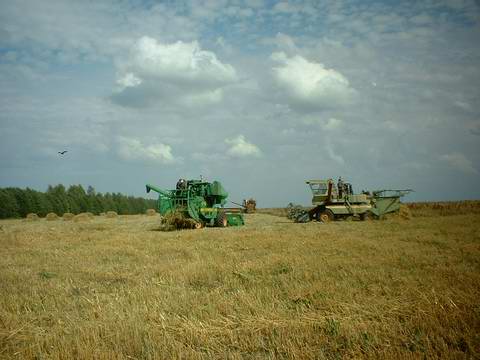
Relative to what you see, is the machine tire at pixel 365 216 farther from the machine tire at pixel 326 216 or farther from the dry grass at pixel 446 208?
the dry grass at pixel 446 208

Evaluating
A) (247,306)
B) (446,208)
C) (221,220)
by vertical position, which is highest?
(446,208)

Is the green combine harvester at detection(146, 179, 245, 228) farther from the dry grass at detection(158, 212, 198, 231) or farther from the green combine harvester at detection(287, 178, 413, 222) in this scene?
the green combine harvester at detection(287, 178, 413, 222)

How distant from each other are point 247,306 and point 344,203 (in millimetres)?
20890

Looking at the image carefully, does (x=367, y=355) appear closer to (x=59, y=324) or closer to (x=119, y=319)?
(x=119, y=319)

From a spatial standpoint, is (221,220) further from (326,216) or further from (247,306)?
(247,306)

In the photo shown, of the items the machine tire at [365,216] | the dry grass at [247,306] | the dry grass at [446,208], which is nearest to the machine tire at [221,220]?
the machine tire at [365,216]

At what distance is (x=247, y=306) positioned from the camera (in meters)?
4.78

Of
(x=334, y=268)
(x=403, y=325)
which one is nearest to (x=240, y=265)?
(x=334, y=268)

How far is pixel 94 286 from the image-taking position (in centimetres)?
634

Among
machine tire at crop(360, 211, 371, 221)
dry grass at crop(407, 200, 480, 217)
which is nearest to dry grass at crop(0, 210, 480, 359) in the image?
machine tire at crop(360, 211, 371, 221)

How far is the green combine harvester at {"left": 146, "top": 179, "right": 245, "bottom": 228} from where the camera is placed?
66.5 ft

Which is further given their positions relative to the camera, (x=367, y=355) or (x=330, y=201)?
(x=330, y=201)

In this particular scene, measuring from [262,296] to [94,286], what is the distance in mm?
2971

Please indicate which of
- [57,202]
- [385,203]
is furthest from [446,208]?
[57,202]
